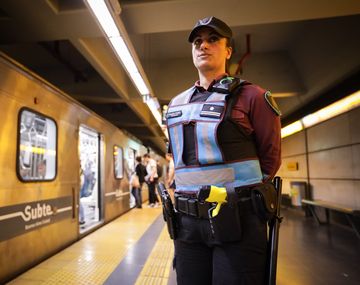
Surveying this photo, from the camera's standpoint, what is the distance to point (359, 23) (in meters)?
4.50

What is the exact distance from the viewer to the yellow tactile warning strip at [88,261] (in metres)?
3.12

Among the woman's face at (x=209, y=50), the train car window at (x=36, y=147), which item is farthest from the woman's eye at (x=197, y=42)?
the train car window at (x=36, y=147)

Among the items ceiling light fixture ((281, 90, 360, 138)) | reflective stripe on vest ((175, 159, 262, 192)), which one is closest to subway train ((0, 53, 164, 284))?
reflective stripe on vest ((175, 159, 262, 192))

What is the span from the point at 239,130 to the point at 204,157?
0.17 meters

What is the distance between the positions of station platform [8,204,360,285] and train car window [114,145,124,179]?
204 centimetres

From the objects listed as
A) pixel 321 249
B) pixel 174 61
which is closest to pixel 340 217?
pixel 321 249

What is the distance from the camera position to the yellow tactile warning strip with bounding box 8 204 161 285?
3.12 meters

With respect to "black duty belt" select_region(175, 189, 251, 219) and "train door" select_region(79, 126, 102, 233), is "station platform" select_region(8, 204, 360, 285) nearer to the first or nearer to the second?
"train door" select_region(79, 126, 102, 233)

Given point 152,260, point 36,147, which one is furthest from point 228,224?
point 36,147

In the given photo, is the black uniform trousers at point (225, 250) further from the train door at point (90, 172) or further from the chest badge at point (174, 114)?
the train door at point (90, 172)

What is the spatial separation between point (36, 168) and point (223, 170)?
3096mm

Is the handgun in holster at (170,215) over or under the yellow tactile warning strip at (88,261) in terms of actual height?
over

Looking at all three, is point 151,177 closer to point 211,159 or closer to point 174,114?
point 174,114

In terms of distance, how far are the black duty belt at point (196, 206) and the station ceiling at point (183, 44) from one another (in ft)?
9.41
